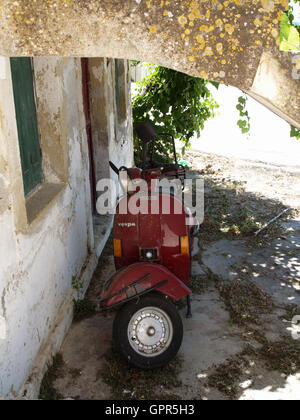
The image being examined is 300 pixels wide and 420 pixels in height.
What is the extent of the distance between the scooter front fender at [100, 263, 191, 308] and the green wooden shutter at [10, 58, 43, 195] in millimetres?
998

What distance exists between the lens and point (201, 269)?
16.5 ft

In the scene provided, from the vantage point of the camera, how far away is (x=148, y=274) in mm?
3244

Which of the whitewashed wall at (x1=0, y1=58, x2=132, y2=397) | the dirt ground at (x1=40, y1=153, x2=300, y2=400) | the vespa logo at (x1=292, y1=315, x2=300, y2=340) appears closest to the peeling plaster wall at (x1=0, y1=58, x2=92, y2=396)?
the whitewashed wall at (x1=0, y1=58, x2=132, y2=397)

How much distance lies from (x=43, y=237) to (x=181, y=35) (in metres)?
1.88

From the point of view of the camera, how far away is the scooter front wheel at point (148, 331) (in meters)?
3.21

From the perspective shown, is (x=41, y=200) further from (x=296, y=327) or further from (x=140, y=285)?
(x=296, y=327)

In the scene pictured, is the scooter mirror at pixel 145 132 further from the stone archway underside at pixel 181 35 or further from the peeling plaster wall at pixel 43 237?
the stone archway underside at pixel 181 35

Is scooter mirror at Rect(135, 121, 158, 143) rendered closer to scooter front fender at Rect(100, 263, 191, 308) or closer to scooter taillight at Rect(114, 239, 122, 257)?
scooter taillight at Rect(114, 239, 122, 257)

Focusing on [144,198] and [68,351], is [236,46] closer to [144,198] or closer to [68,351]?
[144,198]

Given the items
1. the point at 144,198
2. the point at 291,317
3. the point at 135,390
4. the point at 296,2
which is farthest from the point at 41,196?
the point at 296,2

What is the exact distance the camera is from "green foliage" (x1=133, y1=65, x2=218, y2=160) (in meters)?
7.21

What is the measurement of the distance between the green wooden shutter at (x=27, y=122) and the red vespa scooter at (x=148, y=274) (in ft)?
2.55

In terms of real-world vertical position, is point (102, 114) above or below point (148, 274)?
above

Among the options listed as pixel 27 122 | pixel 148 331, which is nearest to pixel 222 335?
pixel 148 331
